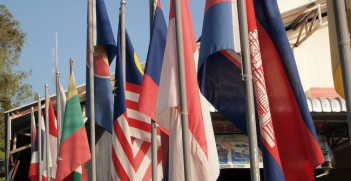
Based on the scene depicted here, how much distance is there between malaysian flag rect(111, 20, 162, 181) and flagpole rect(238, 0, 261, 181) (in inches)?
152

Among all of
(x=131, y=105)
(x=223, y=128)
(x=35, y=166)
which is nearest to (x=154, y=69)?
(x=131, y=105)

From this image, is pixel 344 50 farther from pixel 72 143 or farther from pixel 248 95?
pixel 72 143

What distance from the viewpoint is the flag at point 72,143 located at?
9.88 meters

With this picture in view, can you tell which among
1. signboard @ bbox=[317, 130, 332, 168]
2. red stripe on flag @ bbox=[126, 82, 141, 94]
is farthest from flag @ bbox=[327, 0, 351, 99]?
signboard @ bbox=[317, 130, 332, 168]

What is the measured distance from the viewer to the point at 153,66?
7.45m

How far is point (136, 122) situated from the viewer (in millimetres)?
8672

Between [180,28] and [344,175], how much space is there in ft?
70.8

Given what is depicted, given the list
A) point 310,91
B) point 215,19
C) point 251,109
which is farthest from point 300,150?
point 310,91

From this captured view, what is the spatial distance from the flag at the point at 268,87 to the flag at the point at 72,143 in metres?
5.08

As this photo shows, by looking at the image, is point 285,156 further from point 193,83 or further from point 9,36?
point 9,36

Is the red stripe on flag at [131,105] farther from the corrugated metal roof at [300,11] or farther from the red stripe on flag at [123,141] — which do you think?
the corrugated metal roof at [300,11]

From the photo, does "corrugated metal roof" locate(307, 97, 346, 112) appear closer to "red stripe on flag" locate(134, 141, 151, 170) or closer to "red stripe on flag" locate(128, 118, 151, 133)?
"red stripe on flag" locate(134, 141, 151, 170)

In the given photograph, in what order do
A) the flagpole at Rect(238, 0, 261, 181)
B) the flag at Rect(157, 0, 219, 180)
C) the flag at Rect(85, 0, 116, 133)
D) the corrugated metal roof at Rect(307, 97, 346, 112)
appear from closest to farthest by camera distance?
the flagpole at Rect(238, 0, 261, 181) < the flag at Rect(157, 0, 219, 180) < the flag at Rect(85, 0, 116, 133) < the corrugated metal roof at Rect(307, 97, 346, 112)

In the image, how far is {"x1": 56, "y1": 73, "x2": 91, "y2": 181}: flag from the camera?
32.4ft
